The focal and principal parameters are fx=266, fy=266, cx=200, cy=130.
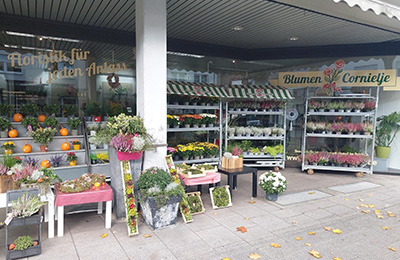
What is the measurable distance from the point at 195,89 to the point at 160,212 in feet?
13.8

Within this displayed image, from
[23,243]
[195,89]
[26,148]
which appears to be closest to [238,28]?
[195,89]

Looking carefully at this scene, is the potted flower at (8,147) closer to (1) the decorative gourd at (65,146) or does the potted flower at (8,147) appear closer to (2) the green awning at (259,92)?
(1) the decorative gourd at (65,146)

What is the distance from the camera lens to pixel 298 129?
994 centimetres

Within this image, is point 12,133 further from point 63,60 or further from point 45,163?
point 63,60

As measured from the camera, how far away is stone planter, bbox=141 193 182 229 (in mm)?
4234

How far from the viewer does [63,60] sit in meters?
7.63

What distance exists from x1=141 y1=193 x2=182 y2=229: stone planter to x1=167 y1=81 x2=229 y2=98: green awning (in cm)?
359

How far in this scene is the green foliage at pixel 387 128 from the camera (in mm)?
8516

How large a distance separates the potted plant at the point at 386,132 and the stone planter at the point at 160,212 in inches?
302

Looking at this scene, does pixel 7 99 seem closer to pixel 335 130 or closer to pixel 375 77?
pixel 335 130

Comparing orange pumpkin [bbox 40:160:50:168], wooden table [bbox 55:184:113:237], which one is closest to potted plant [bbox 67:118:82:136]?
orange pumpkin [bbox 40:160:50:168]

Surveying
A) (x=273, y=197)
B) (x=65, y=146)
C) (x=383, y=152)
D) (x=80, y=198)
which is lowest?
(x=273, y=197)

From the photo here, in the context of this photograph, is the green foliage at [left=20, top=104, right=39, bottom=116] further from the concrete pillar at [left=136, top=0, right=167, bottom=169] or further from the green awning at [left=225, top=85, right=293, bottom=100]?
the green awning at [left=225, top=85, right=293, bottom=100]

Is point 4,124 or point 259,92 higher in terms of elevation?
point 259,92
